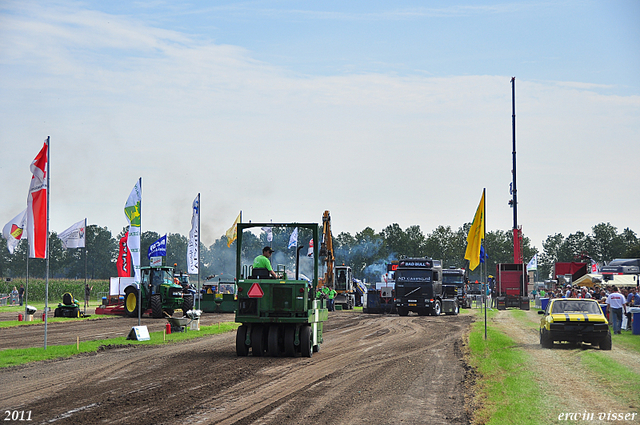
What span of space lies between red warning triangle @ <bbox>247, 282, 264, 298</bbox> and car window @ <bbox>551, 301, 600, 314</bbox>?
32.3ft

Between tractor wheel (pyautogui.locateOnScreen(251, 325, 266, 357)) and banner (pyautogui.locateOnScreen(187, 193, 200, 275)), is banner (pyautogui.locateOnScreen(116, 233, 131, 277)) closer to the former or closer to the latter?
banner (pyautogui.locateOnScreen(187, 193, 200, 275))

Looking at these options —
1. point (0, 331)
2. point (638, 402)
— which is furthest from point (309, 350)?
point (0, 331)

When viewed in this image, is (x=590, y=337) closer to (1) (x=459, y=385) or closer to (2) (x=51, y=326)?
(1) (x=459, y=385)

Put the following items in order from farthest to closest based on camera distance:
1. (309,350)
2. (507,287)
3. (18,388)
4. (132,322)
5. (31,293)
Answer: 1. (31,293)
2. (507,287)
3. (132,322)
4. (309,350)
5. (18,388)

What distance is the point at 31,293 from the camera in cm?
6044

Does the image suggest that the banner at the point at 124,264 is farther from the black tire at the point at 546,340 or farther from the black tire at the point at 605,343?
the black tire at the point at 605,343

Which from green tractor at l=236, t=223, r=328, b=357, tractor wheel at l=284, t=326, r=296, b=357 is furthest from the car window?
tractor wheel at l=284, t=326, r=296, b=357

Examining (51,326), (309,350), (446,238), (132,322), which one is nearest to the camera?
(309,350)

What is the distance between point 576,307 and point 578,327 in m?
1.01

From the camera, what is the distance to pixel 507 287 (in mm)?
49688

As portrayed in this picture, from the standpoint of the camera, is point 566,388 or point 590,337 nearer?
point 566,388

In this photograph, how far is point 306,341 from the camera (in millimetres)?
16188

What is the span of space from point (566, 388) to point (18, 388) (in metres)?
10.0

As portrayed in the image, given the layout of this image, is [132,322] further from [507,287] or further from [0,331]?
[507,287]
